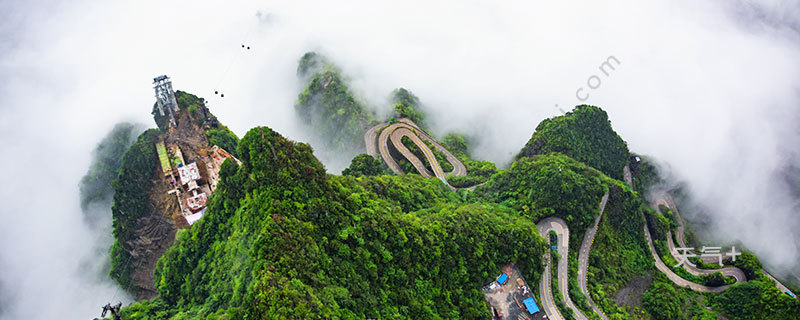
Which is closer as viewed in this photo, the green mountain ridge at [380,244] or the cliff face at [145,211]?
the green mountain ridge at [380,244]

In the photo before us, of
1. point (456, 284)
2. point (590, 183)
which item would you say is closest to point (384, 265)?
point (456, 284)

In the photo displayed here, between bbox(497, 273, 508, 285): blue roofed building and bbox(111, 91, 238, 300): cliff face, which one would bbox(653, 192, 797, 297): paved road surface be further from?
bbox(111, 91, 238, 300): cliff face

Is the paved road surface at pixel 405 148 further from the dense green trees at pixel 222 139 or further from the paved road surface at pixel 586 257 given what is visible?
the dense green trees at pixel 222 139

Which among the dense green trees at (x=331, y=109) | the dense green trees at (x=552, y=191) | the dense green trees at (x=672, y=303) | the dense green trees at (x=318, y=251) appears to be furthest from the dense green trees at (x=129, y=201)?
the dense green trees at (x=672, y=303)

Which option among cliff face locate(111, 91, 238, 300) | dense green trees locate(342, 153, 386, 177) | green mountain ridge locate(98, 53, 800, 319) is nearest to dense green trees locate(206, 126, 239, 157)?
green mountain ridge locate(98, 53, 800, 319)

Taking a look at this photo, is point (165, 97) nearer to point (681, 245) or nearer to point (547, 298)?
point (547, 298)

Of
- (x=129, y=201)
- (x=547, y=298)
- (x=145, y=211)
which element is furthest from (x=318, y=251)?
(x=129, y=201)
